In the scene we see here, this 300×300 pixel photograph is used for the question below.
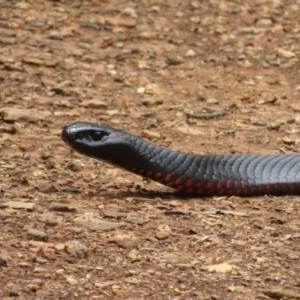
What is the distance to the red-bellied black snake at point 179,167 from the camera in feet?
20.6

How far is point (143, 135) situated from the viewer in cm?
801

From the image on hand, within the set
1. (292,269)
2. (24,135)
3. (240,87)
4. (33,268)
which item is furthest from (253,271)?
(240,87)

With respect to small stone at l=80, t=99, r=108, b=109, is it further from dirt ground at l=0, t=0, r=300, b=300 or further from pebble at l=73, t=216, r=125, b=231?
pebble at l=73, t=216, r=125, b=231

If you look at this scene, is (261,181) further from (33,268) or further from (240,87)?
(240,87)

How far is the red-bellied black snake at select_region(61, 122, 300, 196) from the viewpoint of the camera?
6266 millimetres

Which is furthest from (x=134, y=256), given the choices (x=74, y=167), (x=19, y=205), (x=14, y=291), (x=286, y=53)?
(x=286, y=53)

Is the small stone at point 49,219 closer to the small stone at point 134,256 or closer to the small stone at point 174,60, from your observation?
the small stone at point 134,256

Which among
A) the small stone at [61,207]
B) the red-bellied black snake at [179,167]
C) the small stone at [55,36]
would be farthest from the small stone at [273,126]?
the small stone at [61,207]

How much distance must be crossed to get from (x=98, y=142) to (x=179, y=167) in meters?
0.59

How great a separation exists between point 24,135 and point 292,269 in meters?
3.25

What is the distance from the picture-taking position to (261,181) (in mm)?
6523

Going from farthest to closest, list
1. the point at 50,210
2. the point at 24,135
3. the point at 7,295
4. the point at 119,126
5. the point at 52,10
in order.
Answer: the point at 52,10
the point at 119,126
the point at 24,135
the point at 50,210
the point at 7,295

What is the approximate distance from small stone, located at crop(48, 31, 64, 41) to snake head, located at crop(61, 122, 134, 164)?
154 inches

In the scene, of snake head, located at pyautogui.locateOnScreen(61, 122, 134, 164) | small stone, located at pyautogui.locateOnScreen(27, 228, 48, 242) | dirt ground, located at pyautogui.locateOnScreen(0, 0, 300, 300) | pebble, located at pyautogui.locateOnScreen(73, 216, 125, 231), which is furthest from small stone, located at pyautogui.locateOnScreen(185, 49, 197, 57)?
small stone, located at pyautogui.locateOnScreen(27, 228, 48, 242)
